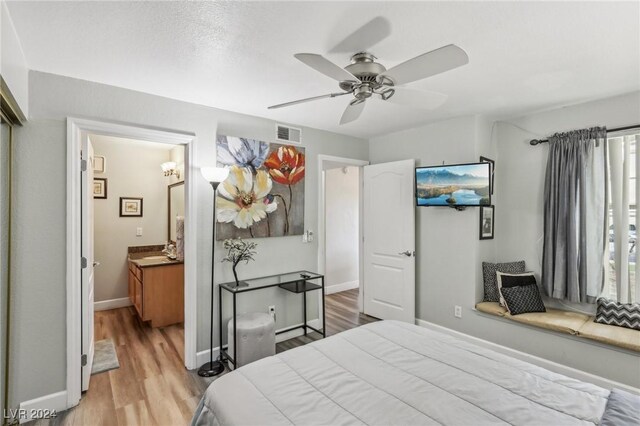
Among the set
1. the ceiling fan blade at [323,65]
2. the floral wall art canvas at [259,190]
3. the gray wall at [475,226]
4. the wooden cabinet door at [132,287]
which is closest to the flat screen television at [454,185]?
the gray wall at [475,226]

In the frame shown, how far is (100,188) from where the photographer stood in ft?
15.4

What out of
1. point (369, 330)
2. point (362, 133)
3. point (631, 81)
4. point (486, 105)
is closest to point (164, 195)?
point (362, 133)

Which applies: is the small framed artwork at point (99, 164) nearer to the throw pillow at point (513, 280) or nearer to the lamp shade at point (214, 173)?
the lamp shade at point (214, 173)

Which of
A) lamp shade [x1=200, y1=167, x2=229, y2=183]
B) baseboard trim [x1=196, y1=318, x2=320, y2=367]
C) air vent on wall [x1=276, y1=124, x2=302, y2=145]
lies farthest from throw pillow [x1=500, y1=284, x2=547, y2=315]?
lamp shade [x1=200, y1=167, x2=229, y2=183]

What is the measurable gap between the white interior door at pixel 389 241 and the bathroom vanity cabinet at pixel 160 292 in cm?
249

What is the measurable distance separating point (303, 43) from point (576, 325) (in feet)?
10.3

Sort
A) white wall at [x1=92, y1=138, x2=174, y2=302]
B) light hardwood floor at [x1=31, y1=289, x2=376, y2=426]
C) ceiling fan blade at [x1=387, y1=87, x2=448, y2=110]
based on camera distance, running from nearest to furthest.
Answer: ceiling fan blade at [x1=387, y1=87, x2=448, y2=110], light hardwood floor at [x1=31, y1=289, x2=376, y2=426], white wall at [x1=92, y1=138, x2=174, y2=302]

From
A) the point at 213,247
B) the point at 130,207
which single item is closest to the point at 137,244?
the point at 130,207

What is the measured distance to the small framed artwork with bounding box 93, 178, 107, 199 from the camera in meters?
4.68

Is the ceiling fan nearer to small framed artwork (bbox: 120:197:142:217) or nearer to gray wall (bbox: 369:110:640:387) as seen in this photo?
gray wall (bbox: 369:110:640:387)

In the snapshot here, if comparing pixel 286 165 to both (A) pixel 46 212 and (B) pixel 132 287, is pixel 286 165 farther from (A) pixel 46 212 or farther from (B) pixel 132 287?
(B) pixel 132 287

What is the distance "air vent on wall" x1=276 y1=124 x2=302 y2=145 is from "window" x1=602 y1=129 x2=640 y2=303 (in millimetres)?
2960

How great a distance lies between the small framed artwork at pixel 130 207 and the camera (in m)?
4.88

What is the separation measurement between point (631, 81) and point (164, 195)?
5695 mm
